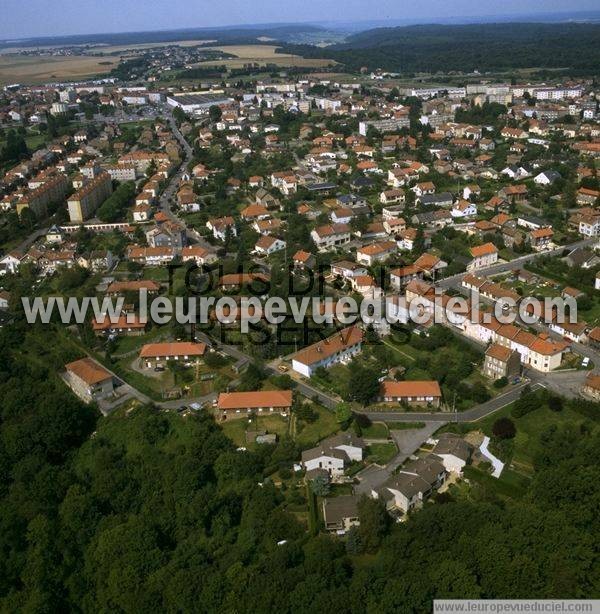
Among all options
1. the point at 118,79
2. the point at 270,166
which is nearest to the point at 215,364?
the point at 270,166

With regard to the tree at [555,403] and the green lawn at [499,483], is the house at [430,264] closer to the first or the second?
the tree at [555,403]

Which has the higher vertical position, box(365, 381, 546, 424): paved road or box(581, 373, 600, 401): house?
box(581, 373, 600, 401): house

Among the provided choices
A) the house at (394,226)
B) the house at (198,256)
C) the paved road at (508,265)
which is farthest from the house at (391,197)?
the house at (198,256)

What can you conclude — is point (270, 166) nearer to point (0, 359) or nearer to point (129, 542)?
point (0, 359)

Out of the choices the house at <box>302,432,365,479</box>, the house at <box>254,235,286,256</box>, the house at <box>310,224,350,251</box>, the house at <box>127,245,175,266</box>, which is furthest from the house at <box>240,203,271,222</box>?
the house at <box>302,432,365,479</box>

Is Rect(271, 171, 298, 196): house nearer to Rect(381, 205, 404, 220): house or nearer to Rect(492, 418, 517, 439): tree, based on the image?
Rect(381, 205, 404, 220): house

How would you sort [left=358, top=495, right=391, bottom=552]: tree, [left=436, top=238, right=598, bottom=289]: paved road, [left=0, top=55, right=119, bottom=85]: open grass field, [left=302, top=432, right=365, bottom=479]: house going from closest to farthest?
[left=358, top=495, right=391, bottom=552]: tree < [left=302, top=432, right=365, bottom=479]: house < [left=436, top=238, right=598, bottom=289]: paved road < [left=0, top=55, right=119, bottom=85]: open grass field
